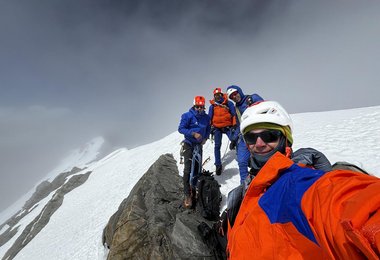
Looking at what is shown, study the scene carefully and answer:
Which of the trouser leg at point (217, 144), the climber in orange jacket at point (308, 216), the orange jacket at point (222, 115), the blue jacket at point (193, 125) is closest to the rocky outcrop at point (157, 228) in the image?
the trouser leg at point (217, 144)

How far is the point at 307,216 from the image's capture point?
4.75ft

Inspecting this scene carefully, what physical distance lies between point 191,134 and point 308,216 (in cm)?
620

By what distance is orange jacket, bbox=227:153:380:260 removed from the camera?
43.4 inches

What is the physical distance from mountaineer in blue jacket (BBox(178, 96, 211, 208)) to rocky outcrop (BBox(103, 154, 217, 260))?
741 millimetres

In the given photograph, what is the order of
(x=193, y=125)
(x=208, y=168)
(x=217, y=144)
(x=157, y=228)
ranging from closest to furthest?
(x=157, y=228) → (x=193, y=125) → (x=217, y=144) → (x=208, y=168)

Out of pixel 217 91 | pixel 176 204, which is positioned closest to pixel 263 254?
pixel 176 204

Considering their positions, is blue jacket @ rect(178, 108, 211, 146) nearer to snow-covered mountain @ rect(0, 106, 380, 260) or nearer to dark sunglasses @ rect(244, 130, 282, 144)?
snow-covered mountain @ rect(0, 106, 380, 260)

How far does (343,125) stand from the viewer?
11.0 m

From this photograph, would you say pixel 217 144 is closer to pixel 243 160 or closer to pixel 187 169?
pixel 187 169

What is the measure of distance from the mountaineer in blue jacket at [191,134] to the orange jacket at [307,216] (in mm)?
5485

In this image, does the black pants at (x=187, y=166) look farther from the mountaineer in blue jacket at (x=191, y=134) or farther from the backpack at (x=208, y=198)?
the backpack at (x=208, y=198)

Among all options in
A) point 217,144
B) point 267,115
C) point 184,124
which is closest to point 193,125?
point 184,124

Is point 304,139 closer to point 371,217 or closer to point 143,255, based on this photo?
point 143,255

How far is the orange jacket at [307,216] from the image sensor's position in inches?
43.4
